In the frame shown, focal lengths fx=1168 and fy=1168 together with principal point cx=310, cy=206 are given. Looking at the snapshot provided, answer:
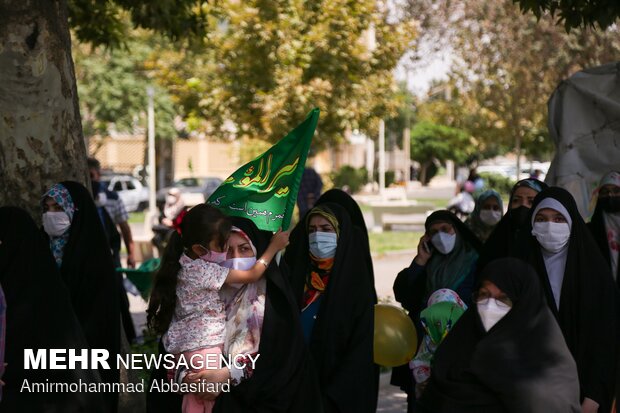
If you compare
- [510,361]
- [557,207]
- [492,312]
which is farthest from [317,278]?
[510,361]

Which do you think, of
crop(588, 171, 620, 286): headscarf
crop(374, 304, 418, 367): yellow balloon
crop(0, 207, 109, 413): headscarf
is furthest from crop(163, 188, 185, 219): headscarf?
crop(0, 207, 109, 413): headscarf

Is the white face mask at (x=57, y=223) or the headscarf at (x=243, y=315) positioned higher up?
the white face mask at (x=57, y=223)

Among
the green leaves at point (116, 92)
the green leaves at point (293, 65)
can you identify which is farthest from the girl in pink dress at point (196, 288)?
the green leaves at point (116, 92)

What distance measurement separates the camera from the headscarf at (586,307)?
209 inches

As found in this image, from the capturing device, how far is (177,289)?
4.66m

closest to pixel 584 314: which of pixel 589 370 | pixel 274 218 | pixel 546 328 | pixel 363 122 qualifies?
pixel 589 370

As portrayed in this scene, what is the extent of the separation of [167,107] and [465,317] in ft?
121

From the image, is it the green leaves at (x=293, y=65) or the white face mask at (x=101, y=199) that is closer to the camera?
the white face mask at (x=101, y=199)

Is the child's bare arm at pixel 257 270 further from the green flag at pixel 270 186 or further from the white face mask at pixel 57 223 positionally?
the white face mask at pixel 57 223

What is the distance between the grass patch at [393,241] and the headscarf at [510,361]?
15.7 m

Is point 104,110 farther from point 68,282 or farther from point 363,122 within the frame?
point 68,282

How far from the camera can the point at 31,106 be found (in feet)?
22.3

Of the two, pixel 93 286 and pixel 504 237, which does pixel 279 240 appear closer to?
pixel 93 286

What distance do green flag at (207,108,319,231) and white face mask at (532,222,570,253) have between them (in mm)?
1195
